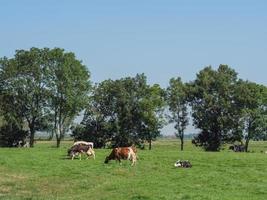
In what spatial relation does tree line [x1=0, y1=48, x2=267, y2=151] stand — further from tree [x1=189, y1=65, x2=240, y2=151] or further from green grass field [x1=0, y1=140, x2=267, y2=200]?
green grass field [x1=0, y1=140, x2=267, y2=200]

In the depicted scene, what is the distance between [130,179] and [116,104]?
61130 millimetres

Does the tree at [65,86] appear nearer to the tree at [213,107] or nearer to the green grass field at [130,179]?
the tree at [213,107]

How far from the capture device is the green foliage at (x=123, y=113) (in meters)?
88.9

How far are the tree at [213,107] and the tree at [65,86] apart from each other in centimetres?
1693

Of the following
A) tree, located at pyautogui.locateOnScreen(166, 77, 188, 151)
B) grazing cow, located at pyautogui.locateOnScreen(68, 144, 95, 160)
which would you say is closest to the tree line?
tree, located at pyautogui.locateOnScreen(166, 77, 188, 151)

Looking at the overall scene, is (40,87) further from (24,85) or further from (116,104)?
(116,104)

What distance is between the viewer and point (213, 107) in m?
89.1

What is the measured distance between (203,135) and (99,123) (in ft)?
51.8

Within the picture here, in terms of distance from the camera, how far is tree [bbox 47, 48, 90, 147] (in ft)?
280

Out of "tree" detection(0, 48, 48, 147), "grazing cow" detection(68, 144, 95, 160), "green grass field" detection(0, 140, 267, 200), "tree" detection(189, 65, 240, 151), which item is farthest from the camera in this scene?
"tree" detection(189, 65, 240, 151)

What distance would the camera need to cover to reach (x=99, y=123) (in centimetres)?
8956

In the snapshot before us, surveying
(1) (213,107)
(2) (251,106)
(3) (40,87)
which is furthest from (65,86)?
(2) (251,106)

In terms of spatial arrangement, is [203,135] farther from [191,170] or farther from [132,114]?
[191,170]

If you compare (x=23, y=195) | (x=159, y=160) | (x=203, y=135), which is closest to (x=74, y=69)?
(x=203, y=135)
